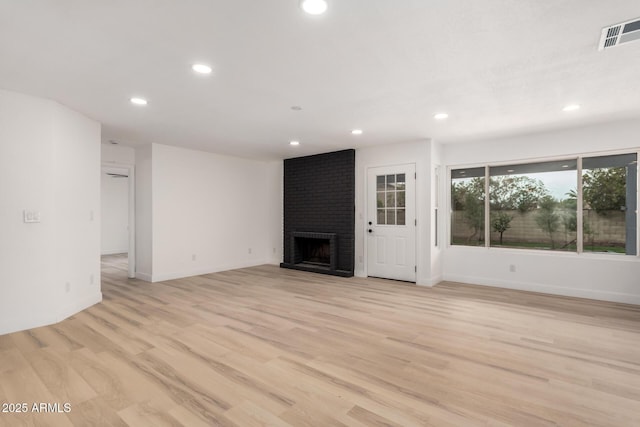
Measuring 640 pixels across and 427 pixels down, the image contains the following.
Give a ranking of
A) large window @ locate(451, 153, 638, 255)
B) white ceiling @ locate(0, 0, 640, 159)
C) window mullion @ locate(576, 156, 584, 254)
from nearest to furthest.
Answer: white ceiling @ locate(0, 0, 640, 159), large window @ locate(451, 153, 638, 255), window mullion @ locate(576, 156, 584, 254)

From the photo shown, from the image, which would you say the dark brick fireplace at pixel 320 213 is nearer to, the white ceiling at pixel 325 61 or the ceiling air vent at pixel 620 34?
the white ceiling at pixel 325 61

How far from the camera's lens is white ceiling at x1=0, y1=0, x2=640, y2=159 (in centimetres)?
199

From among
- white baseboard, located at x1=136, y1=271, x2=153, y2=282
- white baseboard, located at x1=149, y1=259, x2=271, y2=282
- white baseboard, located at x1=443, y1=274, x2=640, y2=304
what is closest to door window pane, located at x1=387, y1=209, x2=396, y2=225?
white baseboard, located at x1=443, y1=274, x2=640, y2=304

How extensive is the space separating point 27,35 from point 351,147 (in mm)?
4761

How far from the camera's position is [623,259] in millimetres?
4438

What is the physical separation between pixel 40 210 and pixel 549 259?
6910 millimetres

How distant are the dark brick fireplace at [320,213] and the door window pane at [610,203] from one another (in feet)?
12.4

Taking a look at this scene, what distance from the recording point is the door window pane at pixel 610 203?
456cm

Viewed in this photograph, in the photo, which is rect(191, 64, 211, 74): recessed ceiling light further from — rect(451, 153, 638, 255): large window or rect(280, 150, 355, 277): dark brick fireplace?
rect(451, 153, 638, 255): large window

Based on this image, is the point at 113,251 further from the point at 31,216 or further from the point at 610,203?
the point at 610,203

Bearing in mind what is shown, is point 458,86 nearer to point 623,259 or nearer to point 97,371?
point 623,259

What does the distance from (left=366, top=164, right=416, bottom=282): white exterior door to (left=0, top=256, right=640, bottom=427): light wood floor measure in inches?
55.3

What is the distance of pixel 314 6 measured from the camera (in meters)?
1.91

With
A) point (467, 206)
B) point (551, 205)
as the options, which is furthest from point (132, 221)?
point (551, 205)
